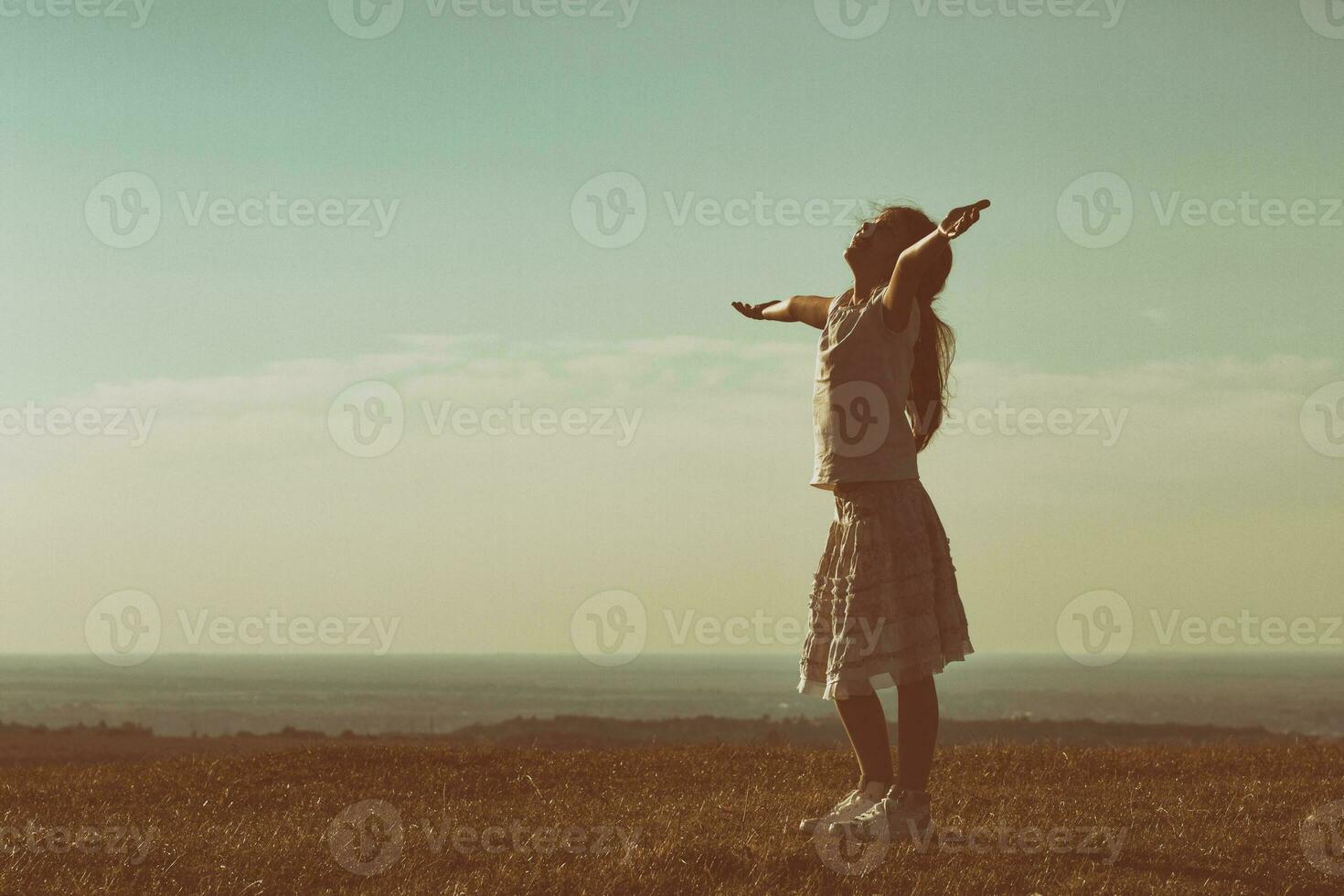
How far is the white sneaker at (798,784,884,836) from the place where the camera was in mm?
6617

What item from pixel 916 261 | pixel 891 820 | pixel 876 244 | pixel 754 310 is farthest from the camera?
pixel 754 310

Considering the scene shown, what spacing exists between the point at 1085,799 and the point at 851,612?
8.42 ft

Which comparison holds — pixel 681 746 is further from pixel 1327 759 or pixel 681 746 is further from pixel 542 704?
pixel 542 704

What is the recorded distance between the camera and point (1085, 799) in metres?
8.12

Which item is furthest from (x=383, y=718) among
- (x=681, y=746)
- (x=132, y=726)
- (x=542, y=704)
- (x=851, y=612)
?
(x=851, y=612)

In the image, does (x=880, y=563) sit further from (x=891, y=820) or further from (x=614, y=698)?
(x=614, y=698)

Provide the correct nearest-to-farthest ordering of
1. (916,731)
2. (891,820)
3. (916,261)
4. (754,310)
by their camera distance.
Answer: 1. (916,261)
2. (891,820)
3. (916,731)
4. (754,310)

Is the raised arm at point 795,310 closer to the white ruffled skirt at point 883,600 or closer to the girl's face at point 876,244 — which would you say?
the girl's face at point 876,244

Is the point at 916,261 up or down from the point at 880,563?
up

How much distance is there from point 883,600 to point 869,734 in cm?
72

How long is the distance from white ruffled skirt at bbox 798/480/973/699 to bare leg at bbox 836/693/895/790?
0.09 meters

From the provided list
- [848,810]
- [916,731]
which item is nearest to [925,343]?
[916,731]

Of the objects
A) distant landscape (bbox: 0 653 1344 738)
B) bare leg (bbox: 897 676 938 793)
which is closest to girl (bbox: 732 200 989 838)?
bare leg (bbox: 897 676 938 793)

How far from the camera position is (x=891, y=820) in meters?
6.50
